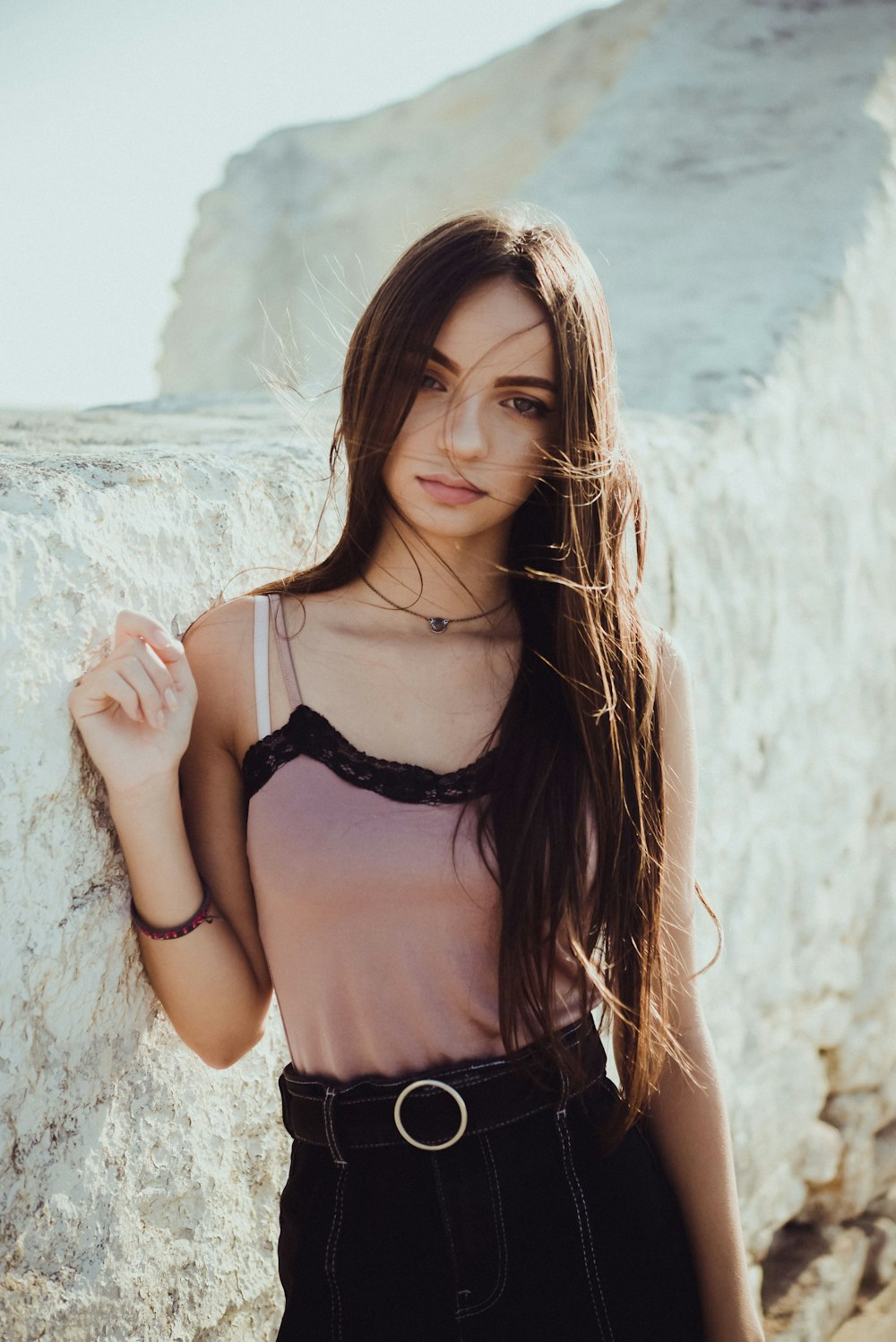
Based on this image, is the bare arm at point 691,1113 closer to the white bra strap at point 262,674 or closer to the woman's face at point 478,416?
the woman's face at point 478,416

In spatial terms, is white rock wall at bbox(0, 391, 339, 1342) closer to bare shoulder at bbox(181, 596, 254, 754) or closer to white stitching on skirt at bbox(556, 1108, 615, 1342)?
bare shoulder at bbox(181, 596, 254, 754)

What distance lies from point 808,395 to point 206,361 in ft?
38.8

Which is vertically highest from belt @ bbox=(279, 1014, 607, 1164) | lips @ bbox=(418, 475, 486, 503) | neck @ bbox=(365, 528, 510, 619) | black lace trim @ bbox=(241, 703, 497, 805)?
lips @ bbox=(418, 475, 486, 503)

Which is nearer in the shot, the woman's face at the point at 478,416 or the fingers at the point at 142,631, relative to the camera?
the fingers at the point at 142,631

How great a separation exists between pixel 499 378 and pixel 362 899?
0.68 meters

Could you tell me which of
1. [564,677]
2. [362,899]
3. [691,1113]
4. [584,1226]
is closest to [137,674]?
[362,899]

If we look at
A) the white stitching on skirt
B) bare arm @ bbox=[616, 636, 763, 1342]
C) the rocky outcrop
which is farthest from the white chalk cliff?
the rocky outcrop

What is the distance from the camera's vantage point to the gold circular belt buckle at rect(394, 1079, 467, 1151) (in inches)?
52.2

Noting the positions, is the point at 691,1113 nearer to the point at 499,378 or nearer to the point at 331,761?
the point at 331,761

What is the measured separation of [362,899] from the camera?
4.41ft

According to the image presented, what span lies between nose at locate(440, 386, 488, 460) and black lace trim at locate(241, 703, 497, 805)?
38cm

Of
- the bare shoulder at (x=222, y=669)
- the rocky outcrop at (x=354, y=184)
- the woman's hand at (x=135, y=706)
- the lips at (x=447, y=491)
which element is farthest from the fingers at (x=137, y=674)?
the rocky outcrop at (x=354, y=184)

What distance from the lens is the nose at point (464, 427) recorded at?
1.46 m

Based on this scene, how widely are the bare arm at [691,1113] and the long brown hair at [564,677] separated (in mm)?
30
